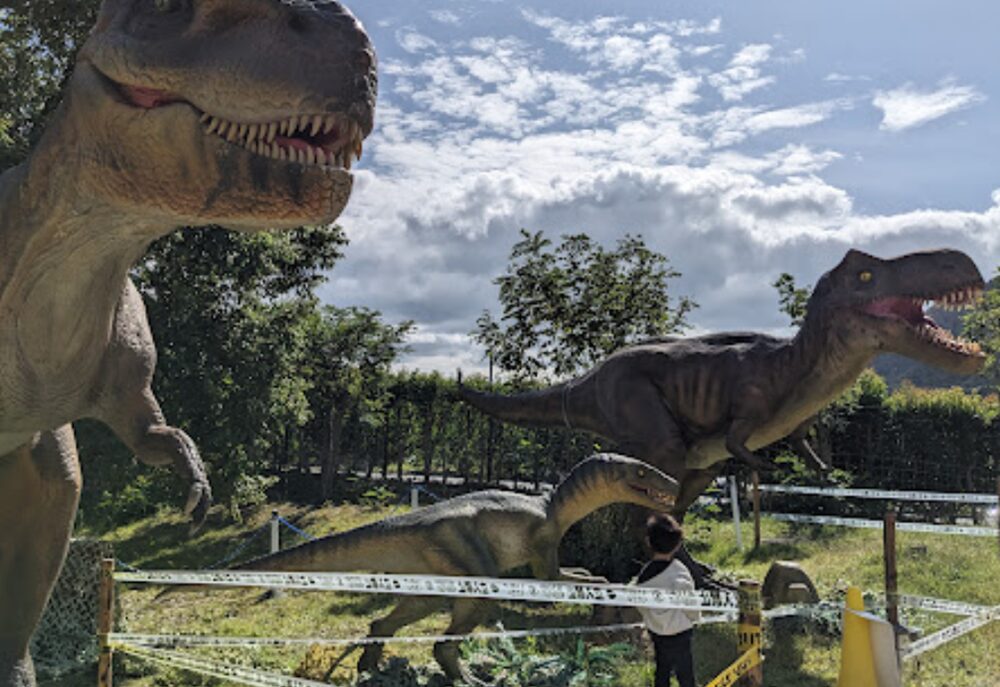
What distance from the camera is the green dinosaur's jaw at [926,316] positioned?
553 cm

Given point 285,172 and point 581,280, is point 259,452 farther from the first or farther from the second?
point 285,172

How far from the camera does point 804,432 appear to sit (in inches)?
273

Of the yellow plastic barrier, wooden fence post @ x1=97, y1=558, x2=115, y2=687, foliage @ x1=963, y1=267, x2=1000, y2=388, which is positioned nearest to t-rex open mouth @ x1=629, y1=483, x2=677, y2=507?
the yellow plastic barrier

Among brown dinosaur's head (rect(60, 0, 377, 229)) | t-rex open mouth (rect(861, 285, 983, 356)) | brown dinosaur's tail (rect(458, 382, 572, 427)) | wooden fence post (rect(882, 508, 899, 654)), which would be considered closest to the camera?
brown dinosaur's head (rect(60, 0, 377, 229))

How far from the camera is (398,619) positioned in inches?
208

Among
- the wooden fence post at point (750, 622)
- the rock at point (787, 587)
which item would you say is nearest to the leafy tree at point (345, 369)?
the rock at point (787, 587)

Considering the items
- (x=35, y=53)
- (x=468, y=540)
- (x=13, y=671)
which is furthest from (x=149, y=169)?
(x=35, y=53)

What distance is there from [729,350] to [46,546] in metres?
4.94

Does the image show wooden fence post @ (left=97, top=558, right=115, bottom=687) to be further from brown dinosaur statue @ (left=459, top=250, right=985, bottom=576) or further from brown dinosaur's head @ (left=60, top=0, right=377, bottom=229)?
brown dinosaur statue @ (left=459, top=250, right=985, bottom=576)

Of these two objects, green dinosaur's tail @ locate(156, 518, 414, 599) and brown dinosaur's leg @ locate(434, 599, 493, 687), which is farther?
brown dinosaur's leg @ locate(434, 599, 493, 687)

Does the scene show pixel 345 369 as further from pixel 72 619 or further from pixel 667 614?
pixel 667 614

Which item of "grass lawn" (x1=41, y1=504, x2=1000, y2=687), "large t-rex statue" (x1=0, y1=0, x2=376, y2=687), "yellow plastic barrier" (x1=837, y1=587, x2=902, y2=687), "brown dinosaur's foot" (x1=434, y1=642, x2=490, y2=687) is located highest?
"large t-rex statue" (x1=0, y1=0, x2=376, y2=687)

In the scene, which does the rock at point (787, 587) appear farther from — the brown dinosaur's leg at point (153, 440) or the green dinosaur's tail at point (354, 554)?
the brown dinosaur's leg at point (153, 440)

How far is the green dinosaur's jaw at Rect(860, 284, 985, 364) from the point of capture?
218 inches
